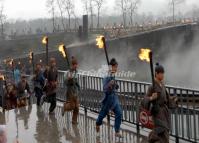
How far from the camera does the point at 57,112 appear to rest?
51.2 ft

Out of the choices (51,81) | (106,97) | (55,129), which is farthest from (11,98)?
(106,97)

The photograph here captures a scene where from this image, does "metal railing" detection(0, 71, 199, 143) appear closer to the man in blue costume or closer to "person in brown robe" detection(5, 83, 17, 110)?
the man in blue costume

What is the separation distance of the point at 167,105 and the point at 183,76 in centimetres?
4762

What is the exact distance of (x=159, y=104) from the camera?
8.62 meters

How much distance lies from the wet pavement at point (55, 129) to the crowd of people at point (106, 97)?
0.93 feet

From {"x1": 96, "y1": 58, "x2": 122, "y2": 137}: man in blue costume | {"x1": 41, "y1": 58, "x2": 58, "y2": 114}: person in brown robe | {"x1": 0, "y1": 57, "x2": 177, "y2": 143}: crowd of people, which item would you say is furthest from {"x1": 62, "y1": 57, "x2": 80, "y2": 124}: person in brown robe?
{"x1": 96, "y1": 58, "x2": 122, "y2": 137}: man in blue costume

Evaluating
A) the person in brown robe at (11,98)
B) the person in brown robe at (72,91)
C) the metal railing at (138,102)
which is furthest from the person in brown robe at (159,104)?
the person in brown robe at (11,98)

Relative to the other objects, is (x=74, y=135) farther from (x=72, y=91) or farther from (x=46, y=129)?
(x=72, y=91)

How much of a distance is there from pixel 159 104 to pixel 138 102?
332cm

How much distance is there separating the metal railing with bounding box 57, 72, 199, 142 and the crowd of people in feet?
1.61

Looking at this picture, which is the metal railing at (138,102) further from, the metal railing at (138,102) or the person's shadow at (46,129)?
the person's shadow at (46,129)

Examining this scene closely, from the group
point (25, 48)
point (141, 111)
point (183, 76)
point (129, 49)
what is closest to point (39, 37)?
point (25, 48)

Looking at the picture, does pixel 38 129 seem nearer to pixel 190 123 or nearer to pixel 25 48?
pixel 190 123

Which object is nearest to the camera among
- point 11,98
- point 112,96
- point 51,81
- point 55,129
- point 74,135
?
point 112,96
